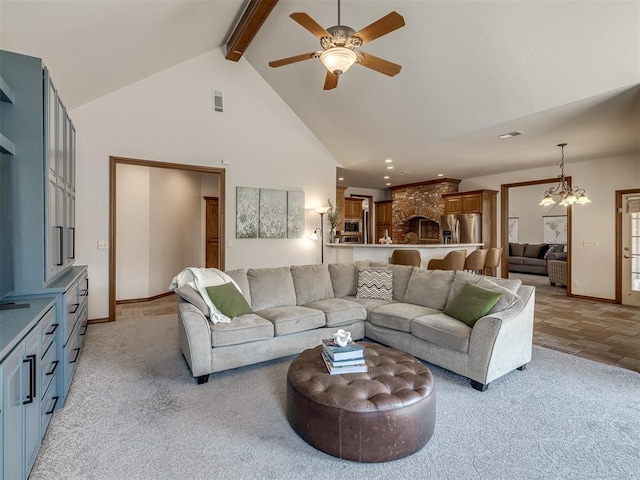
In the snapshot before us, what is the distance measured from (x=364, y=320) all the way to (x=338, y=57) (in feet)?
8.76

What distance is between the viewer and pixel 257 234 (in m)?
6.22

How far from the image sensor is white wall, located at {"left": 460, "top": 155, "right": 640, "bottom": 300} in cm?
623

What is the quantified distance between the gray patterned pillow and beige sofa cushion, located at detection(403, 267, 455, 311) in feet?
0.80

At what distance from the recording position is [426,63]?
418cm

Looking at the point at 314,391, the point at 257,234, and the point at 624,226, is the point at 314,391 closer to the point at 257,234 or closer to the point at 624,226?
the point at 257,234

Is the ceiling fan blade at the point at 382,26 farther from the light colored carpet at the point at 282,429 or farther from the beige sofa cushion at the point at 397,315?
the light colored carpet at the point at 282,429

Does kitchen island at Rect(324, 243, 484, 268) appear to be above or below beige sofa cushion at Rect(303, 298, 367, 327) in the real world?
above

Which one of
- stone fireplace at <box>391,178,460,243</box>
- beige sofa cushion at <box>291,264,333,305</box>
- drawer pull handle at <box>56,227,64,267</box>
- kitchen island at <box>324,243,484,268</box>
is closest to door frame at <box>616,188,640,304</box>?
kitchen island at <box>324,243,484,268</box>

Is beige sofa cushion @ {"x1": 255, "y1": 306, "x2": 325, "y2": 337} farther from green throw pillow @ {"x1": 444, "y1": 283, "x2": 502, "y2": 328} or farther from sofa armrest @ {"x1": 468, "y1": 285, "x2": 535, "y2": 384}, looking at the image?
sofa armrest @ {"x1": 468, "y1": 285, "x2": 535, "y2": 384}

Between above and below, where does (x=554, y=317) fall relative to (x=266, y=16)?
below

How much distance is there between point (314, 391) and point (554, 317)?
16.1 ft

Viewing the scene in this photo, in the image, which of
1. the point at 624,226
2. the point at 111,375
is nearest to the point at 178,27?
the point at 111,375

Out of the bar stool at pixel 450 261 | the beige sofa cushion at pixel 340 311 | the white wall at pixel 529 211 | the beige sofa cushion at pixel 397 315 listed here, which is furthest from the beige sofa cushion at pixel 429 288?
the white wall at pixel 529 211

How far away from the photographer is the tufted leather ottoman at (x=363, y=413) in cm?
190
